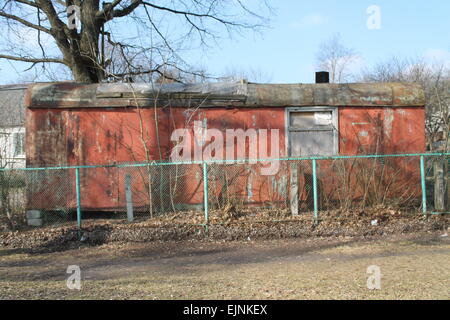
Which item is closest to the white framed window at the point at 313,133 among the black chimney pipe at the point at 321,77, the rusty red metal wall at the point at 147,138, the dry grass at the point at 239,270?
the rusty red metal wall at the point at 147,138

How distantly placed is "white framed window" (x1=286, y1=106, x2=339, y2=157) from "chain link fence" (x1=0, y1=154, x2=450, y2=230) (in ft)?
1.41

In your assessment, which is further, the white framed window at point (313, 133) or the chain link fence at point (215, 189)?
the white framed window at point (313, 133)

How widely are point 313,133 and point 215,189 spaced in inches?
97.0

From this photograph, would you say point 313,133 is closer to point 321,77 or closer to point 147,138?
point 321,77

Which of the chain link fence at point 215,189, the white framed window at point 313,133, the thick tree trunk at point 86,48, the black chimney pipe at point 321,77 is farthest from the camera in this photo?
the thick tree trunk at point 86,48

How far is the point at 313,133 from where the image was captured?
9.69m

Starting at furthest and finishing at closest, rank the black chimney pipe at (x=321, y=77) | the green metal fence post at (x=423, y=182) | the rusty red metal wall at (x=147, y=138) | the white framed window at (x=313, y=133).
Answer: the black chimney pipe at (x=321, y=77), the white framed window at (x=313, y=133), the rusty red metal wall at (x=147, y=138), the green metal fence post at (x=423, y=182)

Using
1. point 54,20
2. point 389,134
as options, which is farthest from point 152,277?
point 54,20

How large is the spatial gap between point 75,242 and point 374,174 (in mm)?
6159

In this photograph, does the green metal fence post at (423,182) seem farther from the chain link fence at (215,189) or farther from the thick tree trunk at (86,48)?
the thick tree trunk at (86,48)

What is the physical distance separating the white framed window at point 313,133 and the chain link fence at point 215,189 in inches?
→ 17.0

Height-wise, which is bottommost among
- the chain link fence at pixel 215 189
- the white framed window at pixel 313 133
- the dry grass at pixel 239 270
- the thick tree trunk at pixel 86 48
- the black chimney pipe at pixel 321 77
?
the dry grass at pixel 239 270

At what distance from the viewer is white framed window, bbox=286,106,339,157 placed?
964 centimetres

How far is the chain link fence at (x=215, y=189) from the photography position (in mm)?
9203
